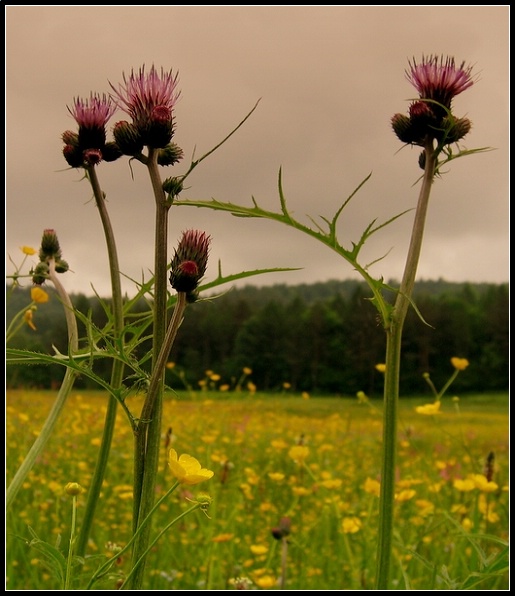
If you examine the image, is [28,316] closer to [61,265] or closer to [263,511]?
[61,265]

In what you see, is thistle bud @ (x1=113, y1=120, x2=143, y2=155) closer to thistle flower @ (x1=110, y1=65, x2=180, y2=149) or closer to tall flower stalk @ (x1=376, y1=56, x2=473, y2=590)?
thistle flower @ (x1=110, y1=65, x2=180, y2=149)

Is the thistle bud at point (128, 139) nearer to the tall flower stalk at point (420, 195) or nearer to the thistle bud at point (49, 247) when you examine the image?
the tall flower stalk at point (420, 195)

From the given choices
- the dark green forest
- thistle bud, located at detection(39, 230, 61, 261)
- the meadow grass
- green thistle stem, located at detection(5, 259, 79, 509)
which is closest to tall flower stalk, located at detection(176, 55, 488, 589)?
the meadow grass

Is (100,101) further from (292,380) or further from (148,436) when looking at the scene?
(292,380)

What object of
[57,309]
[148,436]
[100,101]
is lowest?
[148,436]

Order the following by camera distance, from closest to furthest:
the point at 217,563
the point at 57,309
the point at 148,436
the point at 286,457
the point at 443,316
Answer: the point at 148,436
the point at 57,309
the point at 217,563
the point at 286,457
the point at 443,316

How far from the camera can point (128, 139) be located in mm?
778

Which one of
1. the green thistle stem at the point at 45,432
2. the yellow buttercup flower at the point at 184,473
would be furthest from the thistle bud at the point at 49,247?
the yellow buttercup flower at the point at 184,473

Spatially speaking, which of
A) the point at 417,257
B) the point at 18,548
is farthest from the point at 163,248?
the point at 18,548

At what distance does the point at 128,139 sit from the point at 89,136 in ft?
0.78

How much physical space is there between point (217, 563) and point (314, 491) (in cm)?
124

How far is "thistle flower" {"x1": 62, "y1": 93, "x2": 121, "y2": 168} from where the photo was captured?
0.97 meters

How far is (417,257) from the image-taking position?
90cm

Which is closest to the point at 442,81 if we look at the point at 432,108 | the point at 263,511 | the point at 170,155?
the point at 432,108
